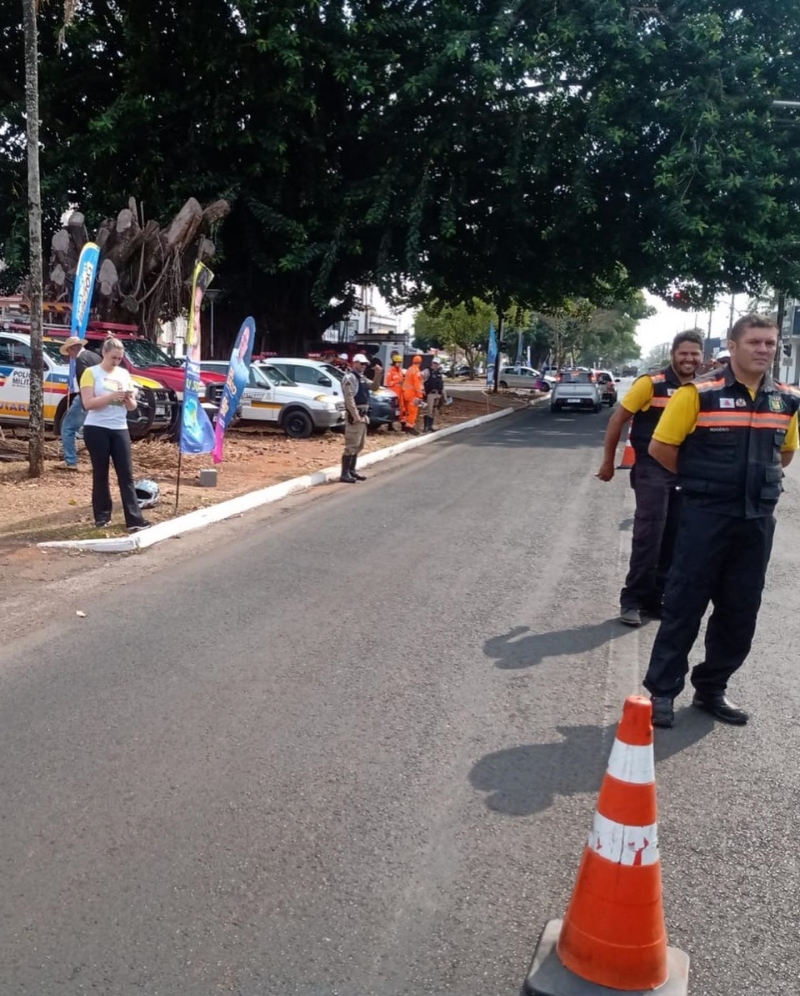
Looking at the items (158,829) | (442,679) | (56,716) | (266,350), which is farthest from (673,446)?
(266,350)

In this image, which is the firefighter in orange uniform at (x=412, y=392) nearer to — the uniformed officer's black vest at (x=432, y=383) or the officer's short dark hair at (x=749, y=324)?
the uniformed officer's black vest at (x=432, y=383)

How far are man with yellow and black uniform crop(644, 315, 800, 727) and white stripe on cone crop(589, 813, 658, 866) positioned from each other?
1.98 metres

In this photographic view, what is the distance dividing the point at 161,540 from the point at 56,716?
178 inches

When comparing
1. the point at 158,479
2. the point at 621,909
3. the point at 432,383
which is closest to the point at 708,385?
the point at 621,909

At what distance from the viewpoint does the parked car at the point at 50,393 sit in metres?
15.1

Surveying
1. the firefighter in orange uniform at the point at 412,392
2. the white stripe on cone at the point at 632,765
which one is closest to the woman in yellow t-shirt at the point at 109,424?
the white stripe on cone at the point at 632,765

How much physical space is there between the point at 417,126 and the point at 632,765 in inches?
1040

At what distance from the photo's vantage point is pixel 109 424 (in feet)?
29.5

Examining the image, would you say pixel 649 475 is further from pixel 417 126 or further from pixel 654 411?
pixel 417 126

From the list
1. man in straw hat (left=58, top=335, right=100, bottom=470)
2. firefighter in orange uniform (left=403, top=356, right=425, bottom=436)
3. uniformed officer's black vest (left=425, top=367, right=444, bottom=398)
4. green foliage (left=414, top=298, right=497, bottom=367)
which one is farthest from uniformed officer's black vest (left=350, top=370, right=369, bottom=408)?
green foliage (left=414, top=298, right=497, bottom=367)

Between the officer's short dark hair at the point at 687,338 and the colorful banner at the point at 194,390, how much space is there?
630 centimetres

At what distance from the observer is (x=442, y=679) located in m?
5.41

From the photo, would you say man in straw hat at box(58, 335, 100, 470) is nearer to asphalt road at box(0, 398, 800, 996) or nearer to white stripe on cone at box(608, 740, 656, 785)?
asphalt road at box(0, 398, 800, 996)

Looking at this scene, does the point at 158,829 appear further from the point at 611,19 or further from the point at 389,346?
the point at 389,346
